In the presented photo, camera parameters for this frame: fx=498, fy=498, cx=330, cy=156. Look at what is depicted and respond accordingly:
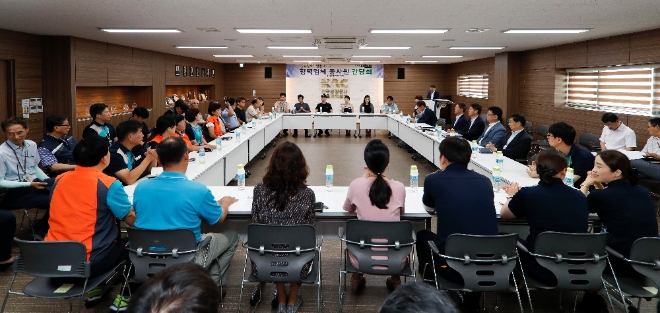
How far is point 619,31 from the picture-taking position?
7.86m

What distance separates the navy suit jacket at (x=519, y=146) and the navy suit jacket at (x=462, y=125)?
8.57 ft

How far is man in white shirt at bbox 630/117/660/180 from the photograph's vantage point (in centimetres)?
617

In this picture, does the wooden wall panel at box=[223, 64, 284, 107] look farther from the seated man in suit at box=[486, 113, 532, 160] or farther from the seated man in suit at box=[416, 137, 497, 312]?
the seated man in suit at box=[416, 137, 497, 312]

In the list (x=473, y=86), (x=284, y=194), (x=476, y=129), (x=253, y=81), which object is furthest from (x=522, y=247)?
(x=253, y=81)

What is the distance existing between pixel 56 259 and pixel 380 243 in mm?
1936

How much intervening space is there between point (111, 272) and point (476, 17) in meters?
5.04

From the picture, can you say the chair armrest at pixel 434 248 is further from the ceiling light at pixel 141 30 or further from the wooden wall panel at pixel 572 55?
the wooden wall panel at pixel 572 55

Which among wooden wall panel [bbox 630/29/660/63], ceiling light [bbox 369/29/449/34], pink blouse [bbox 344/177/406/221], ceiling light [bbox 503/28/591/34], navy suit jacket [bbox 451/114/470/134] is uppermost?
ceiling light [bbox 503/28/591/34]

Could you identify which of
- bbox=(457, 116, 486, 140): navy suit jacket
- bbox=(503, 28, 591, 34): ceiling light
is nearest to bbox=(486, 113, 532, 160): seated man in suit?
bbox=(503, 28, 591, 34): ceiling light

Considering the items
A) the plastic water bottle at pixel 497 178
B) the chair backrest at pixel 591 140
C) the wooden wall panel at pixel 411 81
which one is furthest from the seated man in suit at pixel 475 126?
the wooden wall panel at pixel 411 81

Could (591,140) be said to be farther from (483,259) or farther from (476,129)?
(483,259)

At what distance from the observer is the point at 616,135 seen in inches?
297

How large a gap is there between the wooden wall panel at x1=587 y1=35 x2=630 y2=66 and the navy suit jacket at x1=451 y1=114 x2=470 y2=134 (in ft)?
8.37

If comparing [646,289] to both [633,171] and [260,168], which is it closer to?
[633,171]
